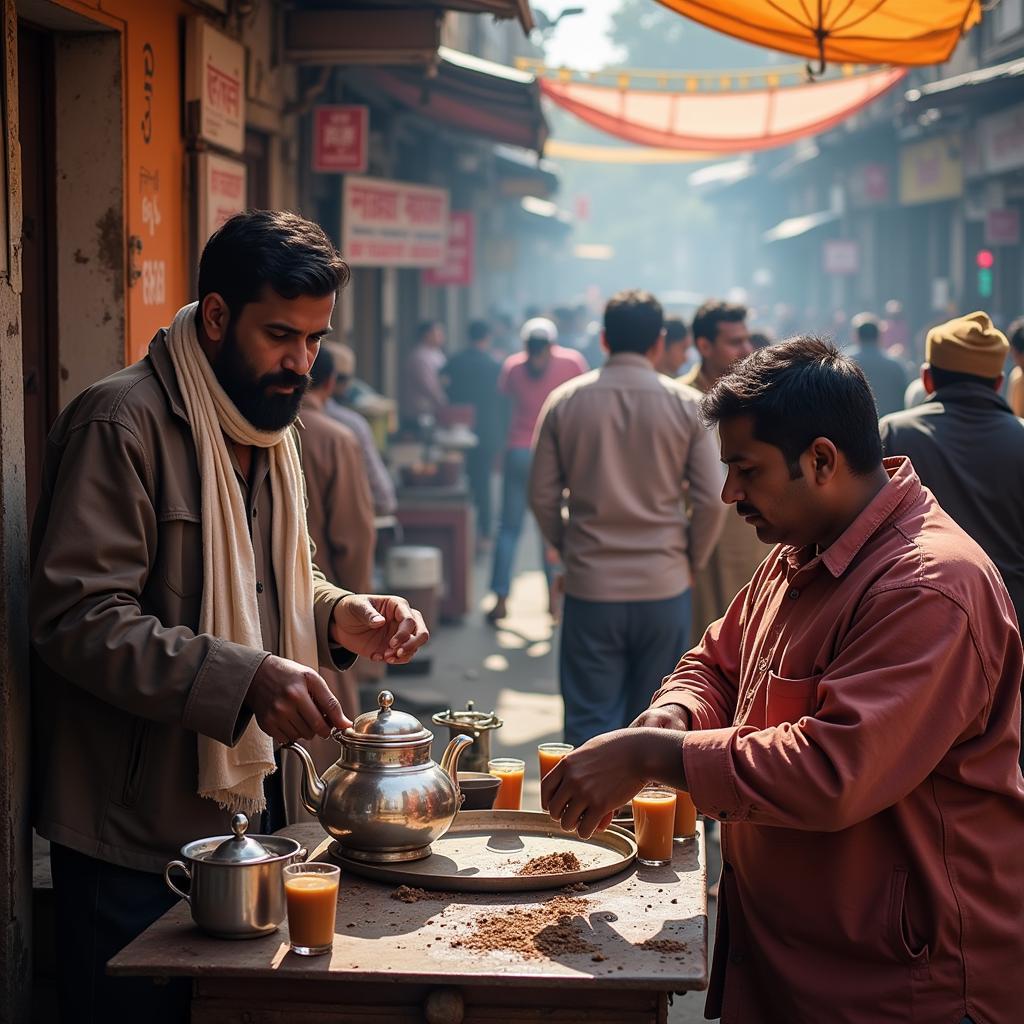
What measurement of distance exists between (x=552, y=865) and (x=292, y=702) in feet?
2.04

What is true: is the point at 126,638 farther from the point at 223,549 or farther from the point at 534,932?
the point at 534,932

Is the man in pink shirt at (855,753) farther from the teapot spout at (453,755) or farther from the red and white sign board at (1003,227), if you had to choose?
the red and white sign board at (1003,227)

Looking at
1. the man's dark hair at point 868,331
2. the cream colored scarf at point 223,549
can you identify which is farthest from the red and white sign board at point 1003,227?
the cream colored scarf at point 223,549

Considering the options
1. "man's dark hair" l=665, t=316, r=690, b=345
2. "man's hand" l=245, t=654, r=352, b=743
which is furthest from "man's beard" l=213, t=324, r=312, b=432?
"man's dark hair" l=665, t=316, r=690, b=345

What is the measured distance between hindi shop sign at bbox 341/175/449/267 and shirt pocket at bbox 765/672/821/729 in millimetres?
7421

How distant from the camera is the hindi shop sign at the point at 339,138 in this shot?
9562 millimetres

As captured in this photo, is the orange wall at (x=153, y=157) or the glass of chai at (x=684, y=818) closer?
the glass of chai at (x=684, y=818)

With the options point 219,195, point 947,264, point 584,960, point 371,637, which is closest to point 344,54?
point 219,195

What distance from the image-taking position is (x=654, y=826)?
3078 mm

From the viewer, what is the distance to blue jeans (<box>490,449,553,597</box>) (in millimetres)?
11391

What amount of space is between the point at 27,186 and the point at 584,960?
3.55 meters

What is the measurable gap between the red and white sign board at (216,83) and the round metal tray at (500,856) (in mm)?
3898

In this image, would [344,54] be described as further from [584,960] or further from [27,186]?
[584,960]

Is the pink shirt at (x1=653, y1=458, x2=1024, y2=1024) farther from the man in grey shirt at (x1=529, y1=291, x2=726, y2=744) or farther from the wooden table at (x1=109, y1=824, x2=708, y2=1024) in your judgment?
the man in grey shirt at (x1=529, y1=291, x2=726, y2=744)
